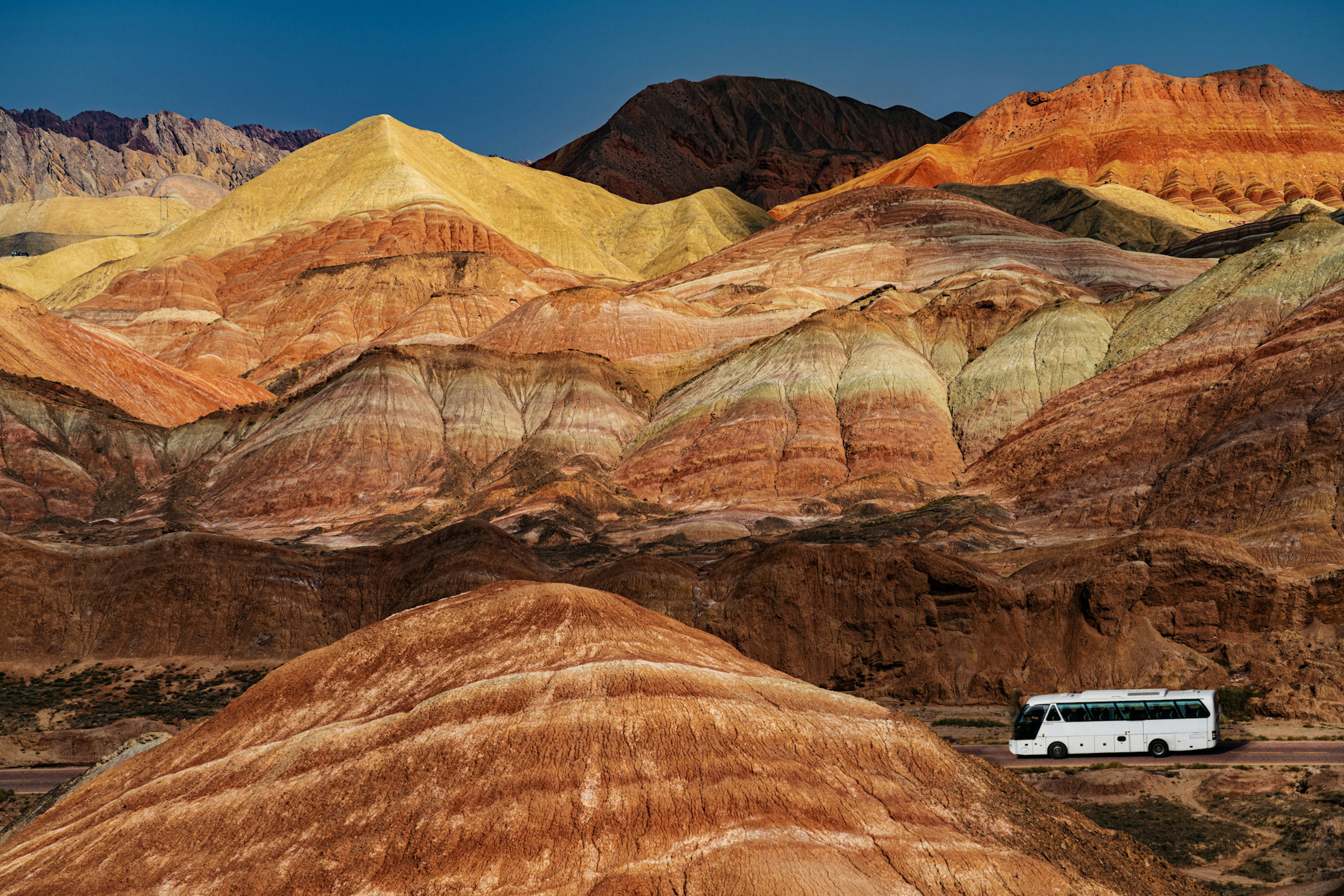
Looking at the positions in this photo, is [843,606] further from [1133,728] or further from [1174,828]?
[1174,828]

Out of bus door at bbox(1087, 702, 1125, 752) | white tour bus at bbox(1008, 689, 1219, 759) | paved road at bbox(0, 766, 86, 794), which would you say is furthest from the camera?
paved road at bbox(0, 766, 86, 794)

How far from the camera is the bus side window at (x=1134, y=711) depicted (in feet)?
90.0

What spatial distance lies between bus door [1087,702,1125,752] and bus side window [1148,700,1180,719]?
739 millimetres

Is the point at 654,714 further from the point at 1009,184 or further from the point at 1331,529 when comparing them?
the point at 1009,184

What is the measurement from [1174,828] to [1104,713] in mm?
5902

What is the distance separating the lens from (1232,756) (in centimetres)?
2645

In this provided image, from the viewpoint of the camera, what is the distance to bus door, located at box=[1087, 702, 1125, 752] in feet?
90.4

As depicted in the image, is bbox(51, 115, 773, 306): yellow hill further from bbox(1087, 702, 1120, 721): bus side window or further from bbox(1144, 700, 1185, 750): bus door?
bbox(1144, 700, 1185, 750): bus door

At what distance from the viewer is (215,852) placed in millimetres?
16781

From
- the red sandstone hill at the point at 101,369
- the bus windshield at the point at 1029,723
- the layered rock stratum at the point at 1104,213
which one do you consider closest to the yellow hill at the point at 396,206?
the layered rock stratum at the point at 1104,213

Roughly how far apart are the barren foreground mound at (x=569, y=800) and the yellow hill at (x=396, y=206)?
162807 millimetres

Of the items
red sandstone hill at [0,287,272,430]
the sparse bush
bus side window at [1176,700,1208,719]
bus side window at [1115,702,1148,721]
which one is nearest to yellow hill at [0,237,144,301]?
red sandstone hill at [0,287,272,430]

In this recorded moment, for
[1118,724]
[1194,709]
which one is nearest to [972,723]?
[1118,724]

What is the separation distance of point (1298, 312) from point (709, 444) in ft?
142
